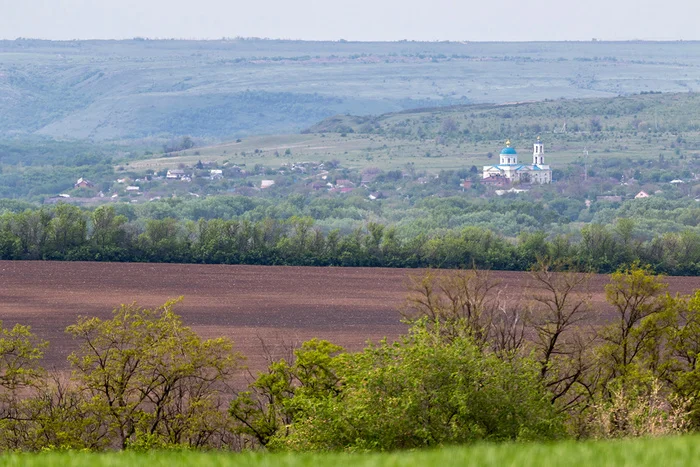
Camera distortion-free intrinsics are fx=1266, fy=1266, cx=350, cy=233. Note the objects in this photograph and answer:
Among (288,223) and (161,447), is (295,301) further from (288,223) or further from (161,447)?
(161,447)

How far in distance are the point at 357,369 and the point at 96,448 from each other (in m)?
6.12

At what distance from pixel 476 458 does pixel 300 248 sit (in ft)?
186

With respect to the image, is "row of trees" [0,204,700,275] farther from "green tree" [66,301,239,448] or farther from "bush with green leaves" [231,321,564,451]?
"bush with green leaves" [231,321,564,451]

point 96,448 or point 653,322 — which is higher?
point 653,322

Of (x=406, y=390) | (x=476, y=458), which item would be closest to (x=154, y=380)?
(x=406, y=390)

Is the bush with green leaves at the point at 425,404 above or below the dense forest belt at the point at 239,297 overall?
above

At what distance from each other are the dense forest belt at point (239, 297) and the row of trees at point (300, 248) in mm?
1374

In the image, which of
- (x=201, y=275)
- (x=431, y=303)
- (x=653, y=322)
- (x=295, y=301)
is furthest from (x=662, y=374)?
(x=201, y=275)

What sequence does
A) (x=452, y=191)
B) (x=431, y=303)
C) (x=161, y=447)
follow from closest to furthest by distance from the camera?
(x=161, y=447) → (x=431, y=303) → (x=452, y=191)

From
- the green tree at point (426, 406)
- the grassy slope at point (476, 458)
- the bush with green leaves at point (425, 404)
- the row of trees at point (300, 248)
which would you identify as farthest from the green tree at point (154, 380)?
the row of trees at point (300, 248)

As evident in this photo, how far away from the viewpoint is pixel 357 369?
26422 millimetres

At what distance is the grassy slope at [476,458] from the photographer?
37.4 ft

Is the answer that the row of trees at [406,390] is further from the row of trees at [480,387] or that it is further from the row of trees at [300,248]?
the row of trees at [300,248]

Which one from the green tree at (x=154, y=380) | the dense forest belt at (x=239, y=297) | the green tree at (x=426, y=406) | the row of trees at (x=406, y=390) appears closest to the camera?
the green tree at (x=426, y=406)
